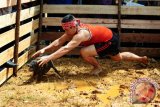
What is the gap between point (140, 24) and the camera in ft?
29.1

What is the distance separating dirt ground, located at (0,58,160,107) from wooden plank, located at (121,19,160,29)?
0.89 m

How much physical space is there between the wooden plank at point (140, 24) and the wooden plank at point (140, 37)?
7.9 inches

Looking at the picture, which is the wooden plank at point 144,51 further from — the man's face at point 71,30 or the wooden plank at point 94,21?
the man's face at point 71,30

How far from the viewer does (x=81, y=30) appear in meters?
6.91

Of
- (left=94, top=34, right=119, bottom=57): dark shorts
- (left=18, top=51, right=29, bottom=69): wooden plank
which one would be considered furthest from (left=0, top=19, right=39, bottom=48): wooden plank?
(left=94, top=34, right=119, bottom=57): dark shorts

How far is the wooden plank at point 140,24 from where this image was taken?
882cm

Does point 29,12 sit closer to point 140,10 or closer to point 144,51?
point 140,10

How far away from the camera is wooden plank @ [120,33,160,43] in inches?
352

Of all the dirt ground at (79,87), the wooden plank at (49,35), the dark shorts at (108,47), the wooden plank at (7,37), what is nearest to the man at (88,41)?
the dark shorts at (108,47)

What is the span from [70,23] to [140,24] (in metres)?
2.64

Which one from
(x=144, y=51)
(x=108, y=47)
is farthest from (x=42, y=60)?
(x=144, y=51)

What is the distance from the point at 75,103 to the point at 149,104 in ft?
3.52

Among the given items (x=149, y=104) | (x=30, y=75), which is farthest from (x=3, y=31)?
(x=149, y=104)

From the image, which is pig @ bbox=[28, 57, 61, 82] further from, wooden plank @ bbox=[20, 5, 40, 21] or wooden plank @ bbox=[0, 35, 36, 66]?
wooden plank @ bbox=[20, 5, 40, 21]
